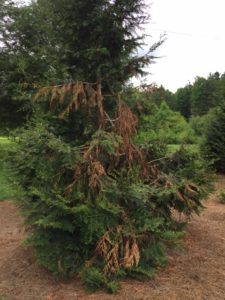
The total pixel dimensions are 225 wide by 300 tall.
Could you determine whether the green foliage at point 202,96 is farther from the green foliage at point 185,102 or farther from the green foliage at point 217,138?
the green foliage at point 217,138

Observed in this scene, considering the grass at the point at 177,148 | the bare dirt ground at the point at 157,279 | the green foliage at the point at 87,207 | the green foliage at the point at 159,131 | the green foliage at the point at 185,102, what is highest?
the green foliage at the point at 185,102

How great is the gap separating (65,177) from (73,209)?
0.59m

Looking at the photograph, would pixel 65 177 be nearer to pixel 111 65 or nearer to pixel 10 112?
pixel 111 65

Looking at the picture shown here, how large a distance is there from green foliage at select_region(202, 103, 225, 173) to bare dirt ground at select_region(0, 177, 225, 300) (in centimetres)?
690

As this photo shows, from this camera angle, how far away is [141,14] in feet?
18.2

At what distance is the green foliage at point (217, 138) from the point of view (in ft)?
42.8

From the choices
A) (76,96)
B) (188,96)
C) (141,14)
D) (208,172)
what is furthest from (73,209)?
(188,96)

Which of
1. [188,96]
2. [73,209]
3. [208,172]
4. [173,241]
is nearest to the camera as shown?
[73,209]

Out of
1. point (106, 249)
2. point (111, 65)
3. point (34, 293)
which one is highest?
point (111, 65)

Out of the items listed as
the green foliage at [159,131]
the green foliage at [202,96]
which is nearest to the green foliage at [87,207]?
the green foliage at [159,131]

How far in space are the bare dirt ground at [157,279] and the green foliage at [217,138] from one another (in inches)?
271

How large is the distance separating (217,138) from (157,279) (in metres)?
9.08

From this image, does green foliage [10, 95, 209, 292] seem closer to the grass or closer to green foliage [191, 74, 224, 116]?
the grass

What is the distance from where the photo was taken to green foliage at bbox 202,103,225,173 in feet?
42.8
